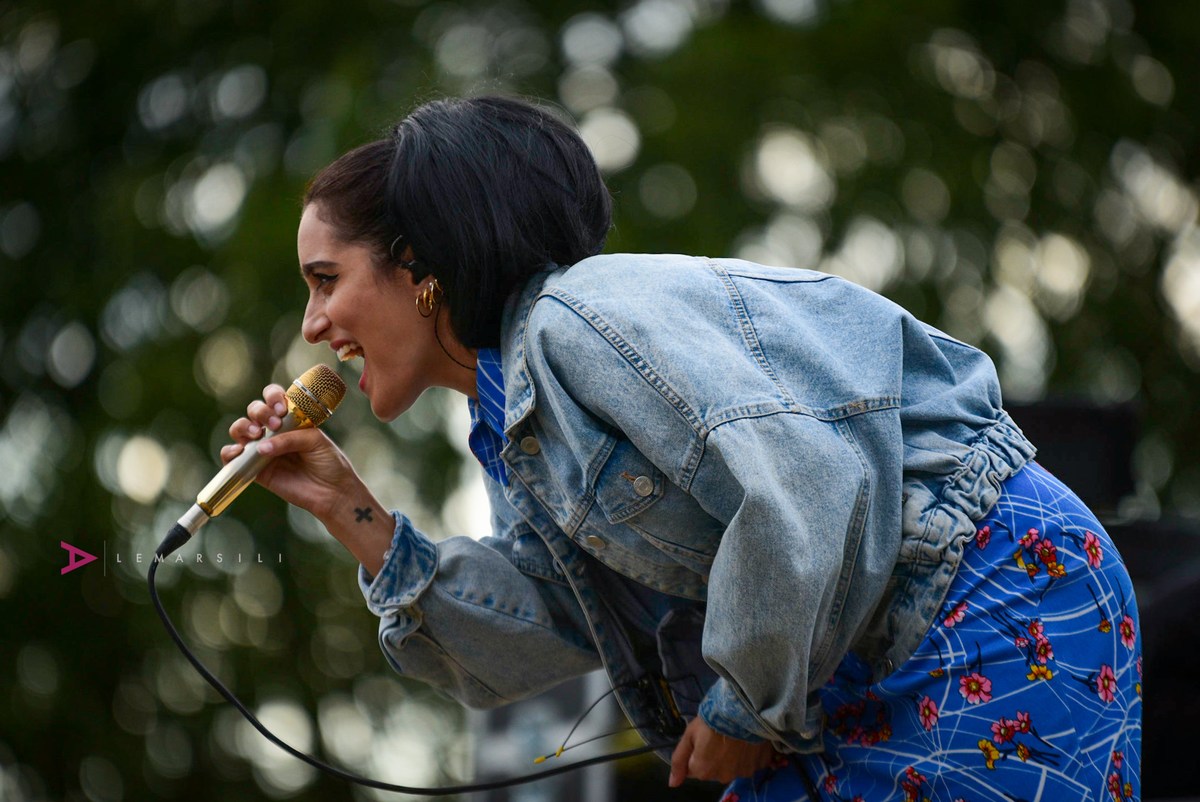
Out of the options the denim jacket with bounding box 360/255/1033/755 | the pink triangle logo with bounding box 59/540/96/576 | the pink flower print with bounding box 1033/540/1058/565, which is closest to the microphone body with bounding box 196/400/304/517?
the denim jacket with bounding box 360/255/1033/755

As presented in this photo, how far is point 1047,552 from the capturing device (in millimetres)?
1565

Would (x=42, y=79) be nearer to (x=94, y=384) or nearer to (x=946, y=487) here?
(x=94, y=384)

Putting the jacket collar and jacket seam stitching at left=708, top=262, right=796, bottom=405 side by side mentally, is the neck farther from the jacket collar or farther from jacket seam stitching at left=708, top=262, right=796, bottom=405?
jacket seam stitching at left=708, top=262, right=796, bottom=405

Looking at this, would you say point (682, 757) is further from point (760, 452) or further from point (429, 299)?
point (429, 299)

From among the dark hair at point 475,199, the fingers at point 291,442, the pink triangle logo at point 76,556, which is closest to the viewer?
the dark hair at point 475,199

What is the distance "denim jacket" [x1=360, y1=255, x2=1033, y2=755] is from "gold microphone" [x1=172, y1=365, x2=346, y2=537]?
35 centimetres

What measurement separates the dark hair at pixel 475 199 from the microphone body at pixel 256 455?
0.82 ft

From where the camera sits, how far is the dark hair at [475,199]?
174 centimetres

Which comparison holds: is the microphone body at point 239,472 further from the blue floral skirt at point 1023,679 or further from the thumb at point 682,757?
the blue floral skirt at point 1023,679

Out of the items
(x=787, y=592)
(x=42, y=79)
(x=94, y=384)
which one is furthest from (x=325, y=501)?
(x=42, y=79)

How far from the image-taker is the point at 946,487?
1613 mm

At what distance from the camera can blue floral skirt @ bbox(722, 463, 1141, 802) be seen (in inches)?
59.8

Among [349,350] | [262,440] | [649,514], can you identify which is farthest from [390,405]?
[649,514]

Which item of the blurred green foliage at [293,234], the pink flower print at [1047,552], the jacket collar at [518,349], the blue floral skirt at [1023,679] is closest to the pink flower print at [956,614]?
the blue floral skirt at [1023,679]
